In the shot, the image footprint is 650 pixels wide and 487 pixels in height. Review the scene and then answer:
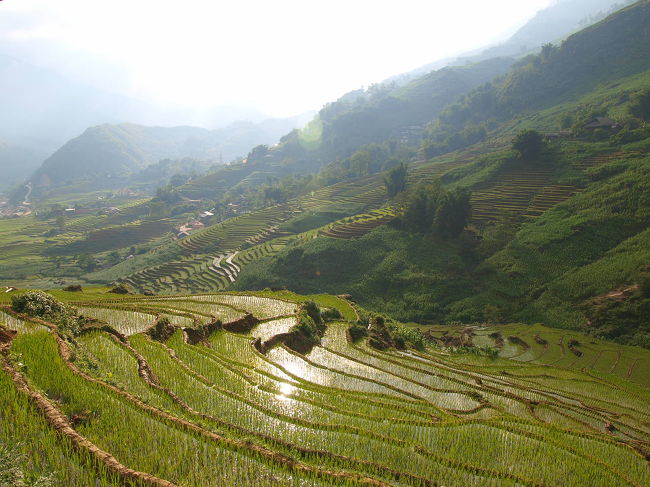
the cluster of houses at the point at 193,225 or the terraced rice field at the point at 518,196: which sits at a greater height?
the cluster of houses at the point at 193,225

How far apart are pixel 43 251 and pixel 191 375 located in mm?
99772

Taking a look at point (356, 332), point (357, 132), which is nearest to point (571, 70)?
point (357, 132)

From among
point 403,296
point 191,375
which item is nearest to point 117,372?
point 191,375

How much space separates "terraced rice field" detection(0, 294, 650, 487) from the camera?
5105 millimetres

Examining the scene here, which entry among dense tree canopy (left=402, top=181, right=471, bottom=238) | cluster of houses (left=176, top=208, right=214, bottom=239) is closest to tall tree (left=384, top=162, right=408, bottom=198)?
dense tree canopy (left=402, top=181, right=471, bottom=238)

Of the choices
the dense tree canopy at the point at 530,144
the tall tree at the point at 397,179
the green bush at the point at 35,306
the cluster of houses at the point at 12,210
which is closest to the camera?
the green bush at the point at 35,306

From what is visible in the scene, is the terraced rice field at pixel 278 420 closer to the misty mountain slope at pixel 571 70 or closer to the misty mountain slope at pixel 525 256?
the misty mountain slope at pixel 525 256

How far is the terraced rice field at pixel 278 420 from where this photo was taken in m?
5.11

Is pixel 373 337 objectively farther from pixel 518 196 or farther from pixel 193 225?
pixel 193 225

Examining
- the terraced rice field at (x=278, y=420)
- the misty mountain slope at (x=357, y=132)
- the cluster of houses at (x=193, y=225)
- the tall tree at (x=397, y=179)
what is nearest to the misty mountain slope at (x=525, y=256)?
the tall tree at (x=397, y=179)

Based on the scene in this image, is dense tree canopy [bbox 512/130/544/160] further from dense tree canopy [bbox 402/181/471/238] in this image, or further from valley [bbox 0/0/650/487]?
dense tree canopy [bbox 402/181/471/238]

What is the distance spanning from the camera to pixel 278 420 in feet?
25.1

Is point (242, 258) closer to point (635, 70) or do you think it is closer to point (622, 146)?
point (622, 146)

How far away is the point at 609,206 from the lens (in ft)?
128
